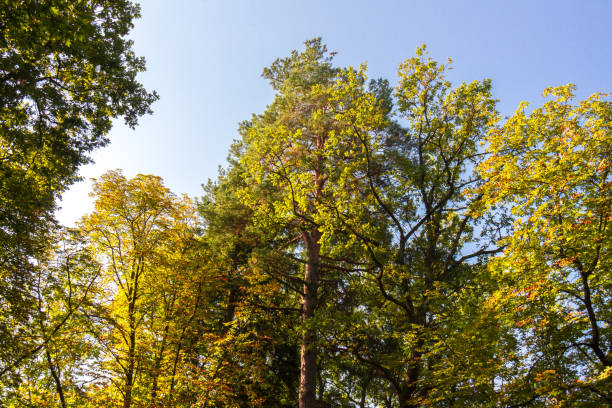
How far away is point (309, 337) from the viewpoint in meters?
10.5

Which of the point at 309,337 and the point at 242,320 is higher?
the point at 242,320

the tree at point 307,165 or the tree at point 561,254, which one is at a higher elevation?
the tree at point 307,165

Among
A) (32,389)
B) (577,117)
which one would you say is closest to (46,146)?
(32,389)

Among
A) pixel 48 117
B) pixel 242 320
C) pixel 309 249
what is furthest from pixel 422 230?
pixel 48 117

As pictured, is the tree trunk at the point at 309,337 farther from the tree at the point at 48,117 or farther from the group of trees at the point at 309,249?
the tree at the point at 48,117

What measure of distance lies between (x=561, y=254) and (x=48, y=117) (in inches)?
442

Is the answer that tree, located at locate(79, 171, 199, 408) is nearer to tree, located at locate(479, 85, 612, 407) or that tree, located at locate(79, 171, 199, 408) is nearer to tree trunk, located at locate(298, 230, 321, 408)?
tree trunk, located at locate(298, 230, 321, 408)

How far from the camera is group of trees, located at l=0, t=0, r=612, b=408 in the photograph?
6902 mm

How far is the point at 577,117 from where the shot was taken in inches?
333

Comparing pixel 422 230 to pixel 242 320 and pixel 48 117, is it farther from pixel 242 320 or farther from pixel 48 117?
pixel 48 117

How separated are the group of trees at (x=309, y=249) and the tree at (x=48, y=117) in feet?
0.16

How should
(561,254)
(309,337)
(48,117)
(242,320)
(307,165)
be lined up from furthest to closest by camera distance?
(242,320) → (307,165) → (309,337) → (48,117) → (561,254)

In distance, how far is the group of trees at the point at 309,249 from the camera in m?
6.90

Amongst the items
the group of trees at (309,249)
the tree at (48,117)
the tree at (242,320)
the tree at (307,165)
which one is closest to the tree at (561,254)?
the group of trees at (309,249)
